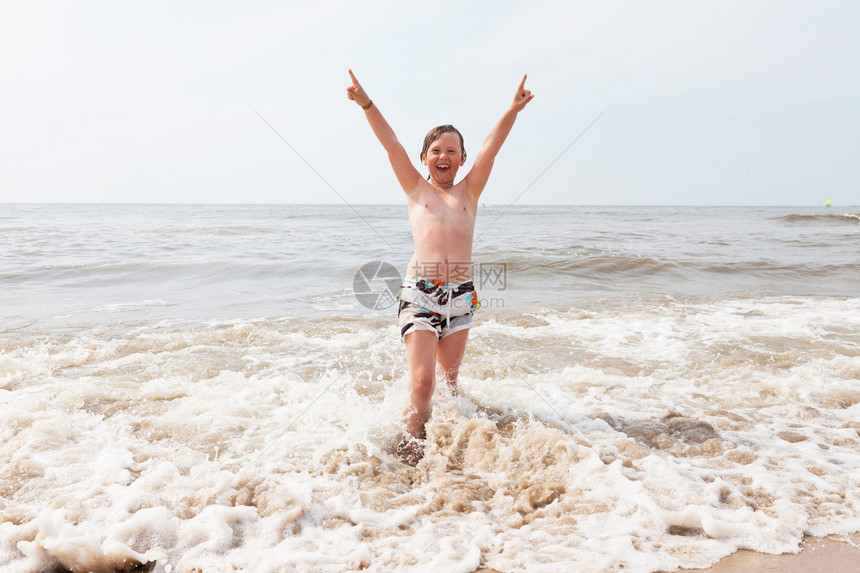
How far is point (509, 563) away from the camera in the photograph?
2.27m

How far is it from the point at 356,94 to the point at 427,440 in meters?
2.31

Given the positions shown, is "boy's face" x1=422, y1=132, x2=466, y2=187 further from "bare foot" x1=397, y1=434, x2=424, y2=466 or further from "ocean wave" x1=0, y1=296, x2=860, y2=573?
"bare foot" x1=397, y1=434, x2=424, y2=466

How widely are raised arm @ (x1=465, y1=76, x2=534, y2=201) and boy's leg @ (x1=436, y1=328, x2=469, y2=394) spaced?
3.41 ft

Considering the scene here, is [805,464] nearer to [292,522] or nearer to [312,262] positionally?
[292,522]

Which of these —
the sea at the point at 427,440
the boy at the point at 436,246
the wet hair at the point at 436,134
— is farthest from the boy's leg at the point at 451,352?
the wet hair at the point at 436,134

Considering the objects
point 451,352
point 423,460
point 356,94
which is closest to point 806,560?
point 423,460

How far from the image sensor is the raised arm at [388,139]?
3.47 metres

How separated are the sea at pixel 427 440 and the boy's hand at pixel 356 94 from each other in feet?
4.33

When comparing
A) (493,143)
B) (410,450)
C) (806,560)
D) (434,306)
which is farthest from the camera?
(493,143)

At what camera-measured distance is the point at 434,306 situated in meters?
3.58

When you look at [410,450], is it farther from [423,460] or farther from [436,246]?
[436,246]

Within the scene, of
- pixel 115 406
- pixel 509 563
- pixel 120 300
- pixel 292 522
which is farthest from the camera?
pixel 120 300

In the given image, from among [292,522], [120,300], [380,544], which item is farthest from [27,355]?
[380,544]

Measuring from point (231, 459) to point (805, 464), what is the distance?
3.39 meters
